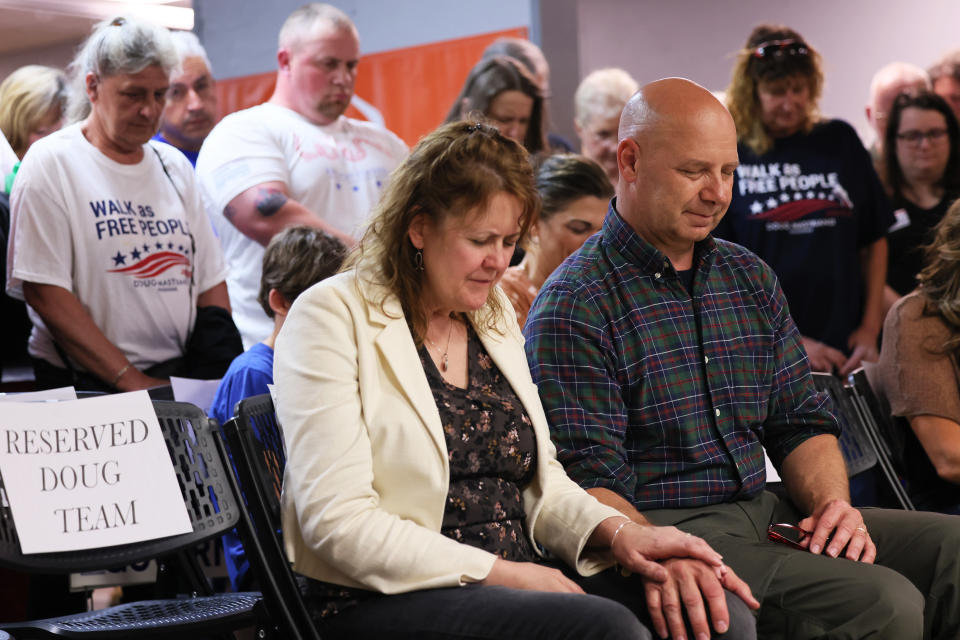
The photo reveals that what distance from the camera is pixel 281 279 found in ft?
9.98

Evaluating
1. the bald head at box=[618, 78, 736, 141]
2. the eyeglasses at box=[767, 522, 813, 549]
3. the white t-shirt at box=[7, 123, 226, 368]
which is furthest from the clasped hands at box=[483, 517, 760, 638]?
the white t-shirt at box=[7, 123, 226, 368]

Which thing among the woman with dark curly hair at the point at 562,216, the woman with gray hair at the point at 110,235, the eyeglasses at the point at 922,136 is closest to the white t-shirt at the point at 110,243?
the woman with gray hair at the point at 110,235

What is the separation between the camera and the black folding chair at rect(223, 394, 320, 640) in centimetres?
197

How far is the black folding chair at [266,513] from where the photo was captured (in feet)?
6.48

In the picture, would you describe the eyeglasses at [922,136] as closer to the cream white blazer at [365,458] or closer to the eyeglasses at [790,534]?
the eyeglasses at [790,534]

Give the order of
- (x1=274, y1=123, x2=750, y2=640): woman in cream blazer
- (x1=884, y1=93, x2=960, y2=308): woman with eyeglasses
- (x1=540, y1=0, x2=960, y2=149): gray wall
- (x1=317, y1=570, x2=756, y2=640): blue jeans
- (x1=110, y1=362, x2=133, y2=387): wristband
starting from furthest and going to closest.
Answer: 1. (x1=540, y1=0, x2=960, y2=149): gray wall
2. (x1=884, y1=93, x2=960, y2=308): woman with eyeglasses
3. (x1=110, y1=362, x2=133, y2=387): wristband
4. (x1=274, y1=123, x2=750, y2=640): woman in cream blazer
5. (x1=317, y1=570, x2=756, y2=640): blue jeans

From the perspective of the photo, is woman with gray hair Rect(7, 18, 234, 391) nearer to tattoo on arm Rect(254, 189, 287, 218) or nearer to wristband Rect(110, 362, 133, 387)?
wristband Rect(110, 362, 133, 387)

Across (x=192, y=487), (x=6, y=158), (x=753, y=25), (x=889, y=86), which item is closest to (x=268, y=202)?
(x=6, y=158)

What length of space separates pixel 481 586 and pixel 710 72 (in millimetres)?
6083

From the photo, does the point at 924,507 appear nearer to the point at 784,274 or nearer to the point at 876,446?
the point at 876,446

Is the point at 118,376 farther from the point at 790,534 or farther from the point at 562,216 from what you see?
the point at 790,534

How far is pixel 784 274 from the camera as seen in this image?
4.44m

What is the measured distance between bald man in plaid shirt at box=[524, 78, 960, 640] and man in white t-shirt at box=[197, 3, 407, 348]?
1500 millimetres

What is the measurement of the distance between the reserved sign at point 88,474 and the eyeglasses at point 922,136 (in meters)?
3.93
